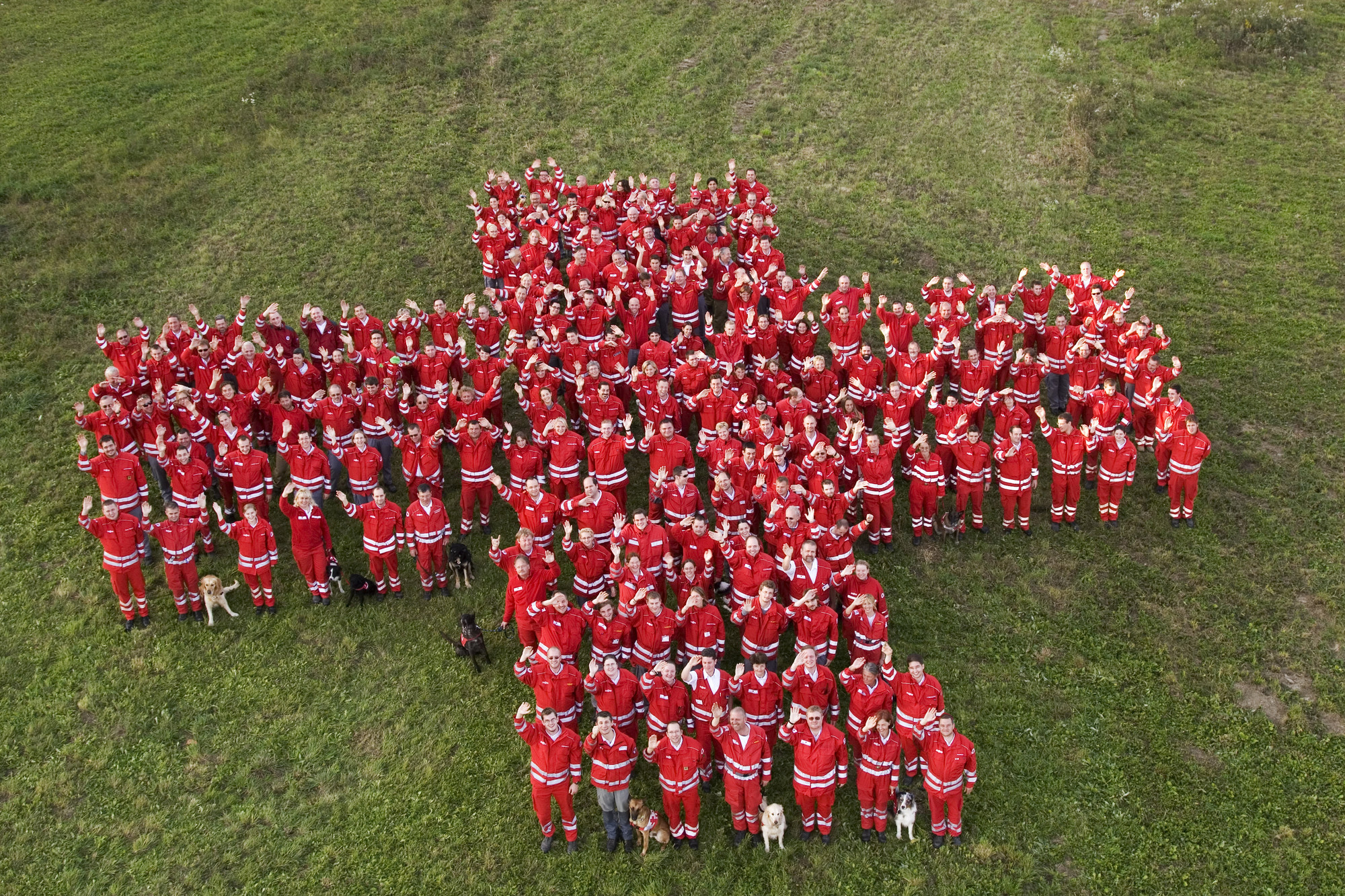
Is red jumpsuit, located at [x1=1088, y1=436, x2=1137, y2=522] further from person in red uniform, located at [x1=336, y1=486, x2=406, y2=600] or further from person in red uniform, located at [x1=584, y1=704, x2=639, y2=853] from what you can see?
person in red uniform, located at [x1=336, y1=486, x2=406, y2=600]

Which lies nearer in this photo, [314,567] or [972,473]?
[314,567]

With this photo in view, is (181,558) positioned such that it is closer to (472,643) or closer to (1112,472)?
(472,643)

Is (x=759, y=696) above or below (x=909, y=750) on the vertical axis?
above

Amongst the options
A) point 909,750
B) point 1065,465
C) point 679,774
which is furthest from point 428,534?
point 1065,465

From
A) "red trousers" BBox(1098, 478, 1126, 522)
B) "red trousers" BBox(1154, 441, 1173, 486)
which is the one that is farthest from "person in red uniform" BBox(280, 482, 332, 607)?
"red trousers" BBox(1154, 441, 1173, 486)

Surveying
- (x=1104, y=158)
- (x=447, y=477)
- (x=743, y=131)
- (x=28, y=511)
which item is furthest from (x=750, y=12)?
(x=28, y=511)
